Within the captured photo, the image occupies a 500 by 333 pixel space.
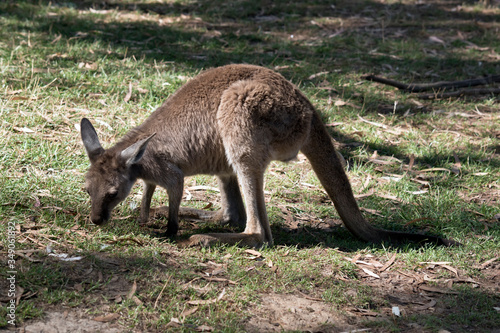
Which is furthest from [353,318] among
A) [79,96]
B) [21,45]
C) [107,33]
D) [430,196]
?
[107,33]

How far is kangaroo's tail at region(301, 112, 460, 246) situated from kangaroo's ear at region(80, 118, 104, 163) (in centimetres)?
155

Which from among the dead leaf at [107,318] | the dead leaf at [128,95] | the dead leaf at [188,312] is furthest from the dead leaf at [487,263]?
the dead leaf at [128,95]

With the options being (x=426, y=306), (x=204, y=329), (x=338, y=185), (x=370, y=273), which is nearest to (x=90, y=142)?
(x=204, y=329)

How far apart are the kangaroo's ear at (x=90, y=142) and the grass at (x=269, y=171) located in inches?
19.1

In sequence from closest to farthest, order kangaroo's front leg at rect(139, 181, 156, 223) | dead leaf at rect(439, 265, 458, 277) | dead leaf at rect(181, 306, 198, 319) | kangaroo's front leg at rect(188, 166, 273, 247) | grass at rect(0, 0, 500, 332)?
dead leaf at rect(181, 306, 198, 319), grass at rect(0, 0, 500, 332), dead leaf at rect(439, 265, 458, 277), kangaroo's front leg at rect(188, 166, 273, 247), kangaroo's front leg at rect(139, 181, 156, 223)

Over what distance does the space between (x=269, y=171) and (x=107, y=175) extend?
1.96 m

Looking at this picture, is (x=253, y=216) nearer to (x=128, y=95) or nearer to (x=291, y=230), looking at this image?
(x=291, y=230)

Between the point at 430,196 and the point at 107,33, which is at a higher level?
the point at 107,33

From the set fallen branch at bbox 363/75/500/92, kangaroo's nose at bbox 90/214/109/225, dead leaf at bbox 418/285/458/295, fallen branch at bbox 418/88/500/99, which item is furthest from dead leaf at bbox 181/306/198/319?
fallen branch at bbox 418/88/500/99

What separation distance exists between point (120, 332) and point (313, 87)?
Answer: 4591 millimetres

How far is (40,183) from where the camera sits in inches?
174

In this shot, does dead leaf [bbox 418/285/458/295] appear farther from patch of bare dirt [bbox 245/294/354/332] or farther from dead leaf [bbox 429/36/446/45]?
dead leaf [bbox 429/36/446/45]

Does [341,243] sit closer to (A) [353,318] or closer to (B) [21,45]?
(A) [353,318]

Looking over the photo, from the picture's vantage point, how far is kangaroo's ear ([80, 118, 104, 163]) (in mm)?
3984
